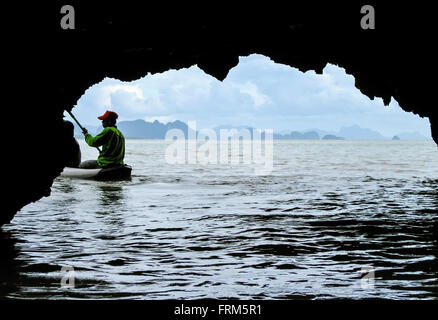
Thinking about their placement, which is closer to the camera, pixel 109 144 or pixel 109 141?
pixel 109 141

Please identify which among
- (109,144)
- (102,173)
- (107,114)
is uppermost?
(107,114)

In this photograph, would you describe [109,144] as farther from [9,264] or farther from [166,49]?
[9,264]

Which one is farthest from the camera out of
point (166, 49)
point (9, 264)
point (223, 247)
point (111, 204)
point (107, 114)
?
point (107, 114)

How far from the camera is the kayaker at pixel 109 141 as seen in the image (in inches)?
633

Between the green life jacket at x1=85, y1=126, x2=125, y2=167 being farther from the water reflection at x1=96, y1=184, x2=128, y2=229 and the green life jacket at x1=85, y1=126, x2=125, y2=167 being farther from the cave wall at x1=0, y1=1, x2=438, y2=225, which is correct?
the cave wall at x1=0, y1=1, x2=438, y2=225

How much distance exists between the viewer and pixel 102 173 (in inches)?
683

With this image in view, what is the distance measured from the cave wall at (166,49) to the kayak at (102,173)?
21.3 feet

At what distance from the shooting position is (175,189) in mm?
15914

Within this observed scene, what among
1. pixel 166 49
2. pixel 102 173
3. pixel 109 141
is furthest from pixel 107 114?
pixel 166 49

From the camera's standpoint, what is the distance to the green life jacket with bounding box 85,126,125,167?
16031 mm

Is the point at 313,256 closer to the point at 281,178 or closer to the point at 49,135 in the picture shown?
the point at 49,135

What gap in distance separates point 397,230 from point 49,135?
5728 mm

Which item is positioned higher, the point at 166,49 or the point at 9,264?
the point at 166,49

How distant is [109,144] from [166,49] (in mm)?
7340
